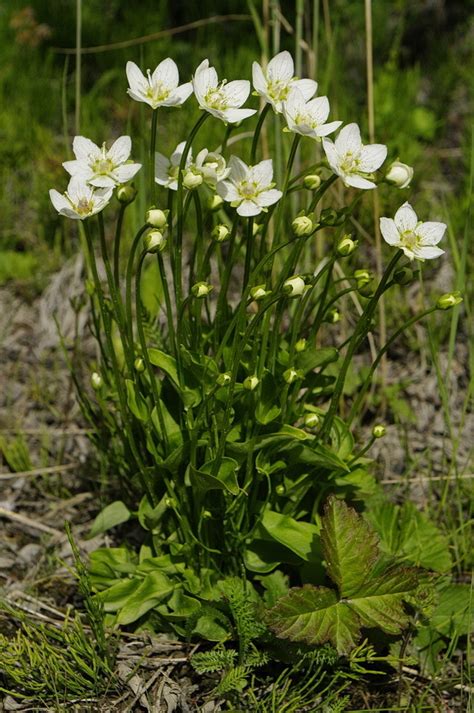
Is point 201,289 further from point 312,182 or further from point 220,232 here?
point 312,182

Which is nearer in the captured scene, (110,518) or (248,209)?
(248,209)

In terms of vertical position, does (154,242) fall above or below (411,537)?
above

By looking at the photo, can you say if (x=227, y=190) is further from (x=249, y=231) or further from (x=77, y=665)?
(x=77, y=665)

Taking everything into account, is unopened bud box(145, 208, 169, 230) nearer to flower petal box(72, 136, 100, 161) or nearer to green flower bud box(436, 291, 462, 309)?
flower petal box(72, 136, 100, 161)

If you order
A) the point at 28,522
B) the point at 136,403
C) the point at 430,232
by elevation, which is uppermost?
the point at 430,232

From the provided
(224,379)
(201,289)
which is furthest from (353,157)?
(224,379)

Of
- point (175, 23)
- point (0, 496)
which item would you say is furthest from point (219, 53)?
point (0, 496)

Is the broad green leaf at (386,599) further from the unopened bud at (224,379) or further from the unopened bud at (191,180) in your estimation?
the unopened bud at (191,180)
